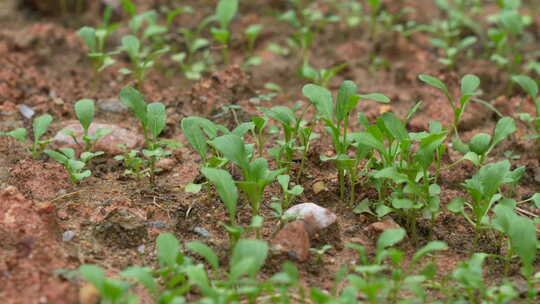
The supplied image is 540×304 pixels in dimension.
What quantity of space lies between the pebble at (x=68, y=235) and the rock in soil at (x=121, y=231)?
0.08 meters

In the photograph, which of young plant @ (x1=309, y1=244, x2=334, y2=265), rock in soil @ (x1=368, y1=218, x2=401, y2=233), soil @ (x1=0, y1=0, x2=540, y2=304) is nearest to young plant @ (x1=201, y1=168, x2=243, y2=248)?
soil @ (x1=0, y1=0, x2=540, y2=304)

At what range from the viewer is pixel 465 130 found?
3314mm

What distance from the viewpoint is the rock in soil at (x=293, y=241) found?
2.22m

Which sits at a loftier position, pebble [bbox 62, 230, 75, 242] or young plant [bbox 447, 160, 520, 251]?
young plant [bbox 447, 160, 520, 251]

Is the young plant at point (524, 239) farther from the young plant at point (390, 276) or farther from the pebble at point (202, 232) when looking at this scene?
the pebble at point (202, 232)

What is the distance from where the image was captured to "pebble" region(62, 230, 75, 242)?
2285 mm

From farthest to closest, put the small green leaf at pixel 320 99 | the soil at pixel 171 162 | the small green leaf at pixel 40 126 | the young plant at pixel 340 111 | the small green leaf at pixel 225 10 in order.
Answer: the small green leaf at pixel 225 10 → the small green leaf at pixel 40 126 → the small green leaf at pixel 320 99 → the young plant at pixel 340 111 → the soil at pixel 171 162

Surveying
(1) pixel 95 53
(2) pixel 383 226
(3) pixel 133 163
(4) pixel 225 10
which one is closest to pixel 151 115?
(3) pixel 133 163

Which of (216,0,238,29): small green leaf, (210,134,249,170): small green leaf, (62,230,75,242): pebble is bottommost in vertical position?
(62,230,75,242): pebble

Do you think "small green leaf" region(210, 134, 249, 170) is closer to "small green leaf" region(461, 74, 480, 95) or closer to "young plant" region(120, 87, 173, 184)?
"young plant" region(120, 87, 173, 184)

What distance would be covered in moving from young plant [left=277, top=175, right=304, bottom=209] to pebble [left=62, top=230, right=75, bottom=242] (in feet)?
2.55

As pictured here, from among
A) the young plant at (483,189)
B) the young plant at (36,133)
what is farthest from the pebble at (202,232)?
the young plant at (483,189)

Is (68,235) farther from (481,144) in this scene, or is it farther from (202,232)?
(481,144)

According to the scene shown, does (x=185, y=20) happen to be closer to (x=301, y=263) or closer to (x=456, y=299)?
(x=301, y=263)
